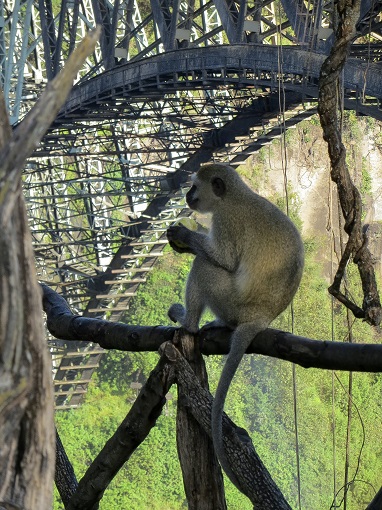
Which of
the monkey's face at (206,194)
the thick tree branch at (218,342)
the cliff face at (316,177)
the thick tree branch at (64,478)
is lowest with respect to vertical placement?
the cliff face at (316,177)

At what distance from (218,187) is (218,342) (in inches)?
43.1

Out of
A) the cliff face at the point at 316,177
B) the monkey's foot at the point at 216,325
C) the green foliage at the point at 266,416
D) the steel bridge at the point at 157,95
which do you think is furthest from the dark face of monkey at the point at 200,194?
the cliff face at the point at 316,177

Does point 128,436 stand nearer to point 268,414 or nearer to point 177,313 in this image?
point 177,313

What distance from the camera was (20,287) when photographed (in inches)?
63.8

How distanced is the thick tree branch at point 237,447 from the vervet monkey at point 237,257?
44cm

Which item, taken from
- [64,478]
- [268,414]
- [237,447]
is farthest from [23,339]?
[268,414]

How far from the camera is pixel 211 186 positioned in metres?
4.33

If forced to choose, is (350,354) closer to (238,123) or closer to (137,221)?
(238,123)

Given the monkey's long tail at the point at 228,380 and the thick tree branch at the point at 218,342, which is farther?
the monkey's long tail at the point at 228,380

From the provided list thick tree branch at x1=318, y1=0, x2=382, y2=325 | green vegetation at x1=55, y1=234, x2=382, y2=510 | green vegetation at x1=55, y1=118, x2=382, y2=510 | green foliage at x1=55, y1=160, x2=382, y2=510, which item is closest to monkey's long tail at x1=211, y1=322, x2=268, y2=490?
thick tree branch at x1=318, y1=0, x2=382, y2=325

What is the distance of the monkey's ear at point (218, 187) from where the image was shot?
4277 millimetres

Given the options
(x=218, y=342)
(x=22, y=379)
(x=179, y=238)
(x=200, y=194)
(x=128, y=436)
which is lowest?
(x=128, y=436)

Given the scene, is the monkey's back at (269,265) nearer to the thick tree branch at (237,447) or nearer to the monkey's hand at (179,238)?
the monkey's hand at (179,238)

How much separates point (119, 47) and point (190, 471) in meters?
16.1
